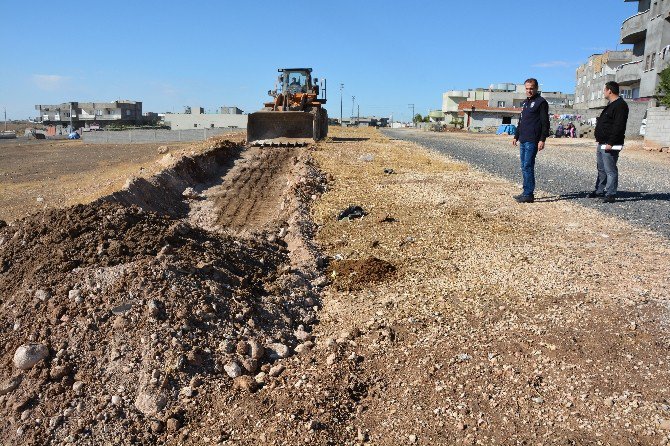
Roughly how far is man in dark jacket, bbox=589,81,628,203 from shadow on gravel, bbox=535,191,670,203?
45 centimetres

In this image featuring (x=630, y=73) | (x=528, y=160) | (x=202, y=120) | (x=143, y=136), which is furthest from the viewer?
(x=202, y=120)

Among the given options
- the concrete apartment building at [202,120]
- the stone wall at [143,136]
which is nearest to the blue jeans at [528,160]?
the stone wall at [143,136]

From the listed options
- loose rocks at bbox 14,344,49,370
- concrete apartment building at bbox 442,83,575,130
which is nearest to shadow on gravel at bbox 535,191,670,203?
loose rocks at bbox 14,344,49,370

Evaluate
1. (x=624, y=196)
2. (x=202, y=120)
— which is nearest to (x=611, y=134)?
(x=624, y=196)

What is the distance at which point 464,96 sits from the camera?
11669 cm

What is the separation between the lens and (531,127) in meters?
8.18

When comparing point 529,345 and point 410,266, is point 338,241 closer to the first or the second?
point 410,266

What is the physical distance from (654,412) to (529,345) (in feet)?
3.00

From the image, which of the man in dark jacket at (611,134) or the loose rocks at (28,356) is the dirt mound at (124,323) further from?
the man in dark jacket at (611,134)

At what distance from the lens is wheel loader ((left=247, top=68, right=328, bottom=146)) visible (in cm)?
2094

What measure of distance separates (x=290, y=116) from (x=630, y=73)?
1290 inches

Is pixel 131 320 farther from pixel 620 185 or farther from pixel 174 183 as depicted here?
pixel 620 185

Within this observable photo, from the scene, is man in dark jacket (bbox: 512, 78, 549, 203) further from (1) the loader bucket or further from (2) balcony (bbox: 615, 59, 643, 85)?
(2) balcony (bbox: 615, 59, 643, 85)

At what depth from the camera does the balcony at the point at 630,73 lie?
40.2 m
